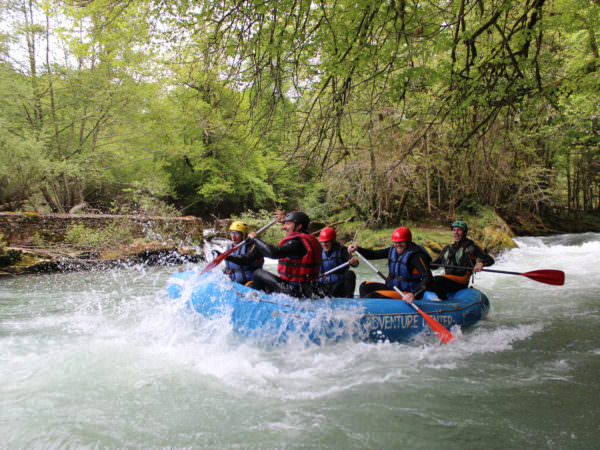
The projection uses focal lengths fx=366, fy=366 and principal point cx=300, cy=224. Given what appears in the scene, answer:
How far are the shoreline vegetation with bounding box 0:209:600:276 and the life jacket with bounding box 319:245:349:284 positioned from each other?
600 cm

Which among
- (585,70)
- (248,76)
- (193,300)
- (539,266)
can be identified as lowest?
(539,266)

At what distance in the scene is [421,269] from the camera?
15.0 feet

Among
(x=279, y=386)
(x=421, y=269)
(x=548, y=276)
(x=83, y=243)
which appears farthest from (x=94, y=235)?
(x=548, y=276)

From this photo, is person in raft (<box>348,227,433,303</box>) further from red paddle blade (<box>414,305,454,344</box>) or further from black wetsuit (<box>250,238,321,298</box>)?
black wetsuit (<box>250,238,321,298</box>)

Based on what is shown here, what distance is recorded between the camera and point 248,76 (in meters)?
3.70

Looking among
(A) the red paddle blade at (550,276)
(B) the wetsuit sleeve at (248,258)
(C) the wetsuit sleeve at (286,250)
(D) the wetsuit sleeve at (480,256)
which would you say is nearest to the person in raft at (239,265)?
(B) the wetsuit sleeve at (248,258)

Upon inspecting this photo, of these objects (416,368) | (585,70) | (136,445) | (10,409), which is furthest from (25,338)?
(585,70)

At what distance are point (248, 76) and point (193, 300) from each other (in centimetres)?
273

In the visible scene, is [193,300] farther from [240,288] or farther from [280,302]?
[280,302]

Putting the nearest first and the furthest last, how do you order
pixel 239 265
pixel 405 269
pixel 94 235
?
pixel 405 269 < pixel 239 265 < pixel 94 235

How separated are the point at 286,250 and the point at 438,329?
1.96 m

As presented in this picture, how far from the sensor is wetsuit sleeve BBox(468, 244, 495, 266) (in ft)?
17.2

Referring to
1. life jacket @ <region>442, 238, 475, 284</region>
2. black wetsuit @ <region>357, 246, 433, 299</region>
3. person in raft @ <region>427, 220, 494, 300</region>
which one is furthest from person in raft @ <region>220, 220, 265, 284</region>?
life jacket @ <region>442, 238, 475, 284</region>

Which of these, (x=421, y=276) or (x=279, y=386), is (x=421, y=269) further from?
(x=279, y=386)
